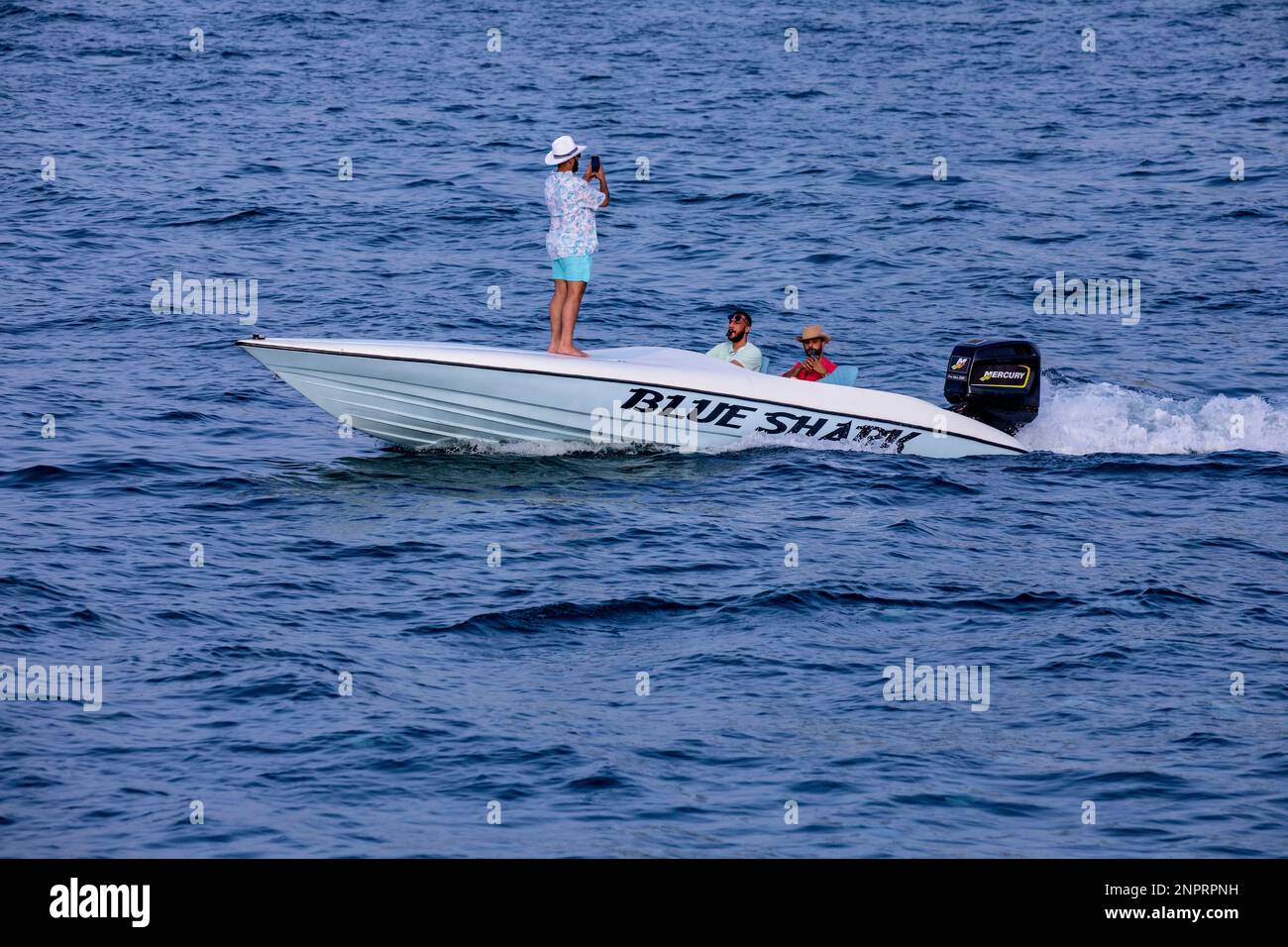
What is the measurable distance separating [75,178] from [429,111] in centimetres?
691

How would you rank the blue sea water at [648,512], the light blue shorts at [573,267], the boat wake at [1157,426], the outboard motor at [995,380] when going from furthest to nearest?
the boat wake at [1157,426] → the outboard motor at [995,380] → the light blue shorts at [573,267] → the blue sea water at [648,512]

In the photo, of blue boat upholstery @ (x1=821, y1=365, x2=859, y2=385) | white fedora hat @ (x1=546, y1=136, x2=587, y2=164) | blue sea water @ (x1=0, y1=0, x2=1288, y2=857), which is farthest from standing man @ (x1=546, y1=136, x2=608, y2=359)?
blue boat upholstery @ (x1=821, y1=365, x2=859, y2=385)

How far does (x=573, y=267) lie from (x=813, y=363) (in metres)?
2.57

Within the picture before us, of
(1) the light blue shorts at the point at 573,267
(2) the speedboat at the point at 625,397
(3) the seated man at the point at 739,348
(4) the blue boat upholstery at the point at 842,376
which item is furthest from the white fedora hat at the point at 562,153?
(4) the blue boat upholstery at the point at 842,376

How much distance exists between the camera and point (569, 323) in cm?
1333

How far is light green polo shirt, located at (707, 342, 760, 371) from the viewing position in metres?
14.1

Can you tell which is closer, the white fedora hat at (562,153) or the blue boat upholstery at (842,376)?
the white fedora hat at (562,153)

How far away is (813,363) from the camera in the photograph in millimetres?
14273

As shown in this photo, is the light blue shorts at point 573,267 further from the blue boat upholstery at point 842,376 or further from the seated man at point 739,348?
the blue boat upholstery at point 842,376

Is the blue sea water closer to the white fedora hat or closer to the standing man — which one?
the standing man

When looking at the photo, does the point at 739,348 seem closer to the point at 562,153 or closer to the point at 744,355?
the point at 744,355

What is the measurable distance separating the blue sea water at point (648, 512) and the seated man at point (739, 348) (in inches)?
32.5

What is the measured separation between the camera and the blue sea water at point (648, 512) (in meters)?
8.14
